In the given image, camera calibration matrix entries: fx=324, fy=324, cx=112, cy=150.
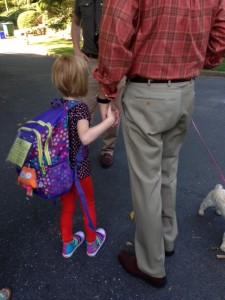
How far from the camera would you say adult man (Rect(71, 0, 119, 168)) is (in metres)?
3.01

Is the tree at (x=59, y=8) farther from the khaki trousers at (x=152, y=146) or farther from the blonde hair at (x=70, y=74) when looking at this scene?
the khaki trousers at (x=152, y=146)

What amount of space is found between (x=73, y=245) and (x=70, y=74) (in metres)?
1.30

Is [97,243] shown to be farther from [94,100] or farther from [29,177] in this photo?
[94,100]

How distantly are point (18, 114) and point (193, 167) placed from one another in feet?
10.5

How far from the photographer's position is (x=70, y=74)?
77.0 inches

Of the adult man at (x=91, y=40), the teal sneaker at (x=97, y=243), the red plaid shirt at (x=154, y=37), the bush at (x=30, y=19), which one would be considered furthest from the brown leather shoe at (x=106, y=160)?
the bush at (x=30, y=19)

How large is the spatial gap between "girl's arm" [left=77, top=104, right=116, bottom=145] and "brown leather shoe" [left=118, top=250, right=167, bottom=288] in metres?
0.94

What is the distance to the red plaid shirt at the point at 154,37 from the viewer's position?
5.16 feet

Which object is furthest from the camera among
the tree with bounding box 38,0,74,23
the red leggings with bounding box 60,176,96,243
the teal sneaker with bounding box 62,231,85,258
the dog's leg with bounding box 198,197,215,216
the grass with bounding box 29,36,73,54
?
the tree with bounding box 38,0,74,23

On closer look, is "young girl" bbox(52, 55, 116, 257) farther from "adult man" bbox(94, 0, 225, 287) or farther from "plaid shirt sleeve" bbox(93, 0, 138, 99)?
"plaid shirt sleeve" bbox(93, 0, 138, 99)

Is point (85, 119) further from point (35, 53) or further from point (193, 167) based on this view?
point (35, 53)

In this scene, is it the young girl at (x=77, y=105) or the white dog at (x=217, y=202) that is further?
the white dog at (x=217, y=202)

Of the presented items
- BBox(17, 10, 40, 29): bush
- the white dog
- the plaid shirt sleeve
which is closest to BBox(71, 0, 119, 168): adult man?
the white dog

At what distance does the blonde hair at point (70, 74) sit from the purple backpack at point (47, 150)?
9 centimetres
